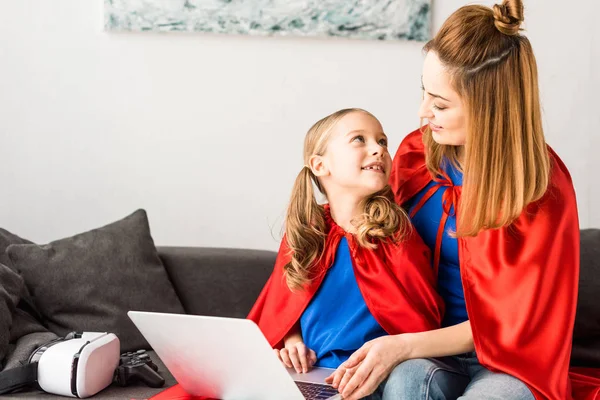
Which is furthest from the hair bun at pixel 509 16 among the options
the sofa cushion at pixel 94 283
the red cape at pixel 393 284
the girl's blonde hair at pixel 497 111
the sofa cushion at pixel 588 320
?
the sofa cushion at pixel 94 283

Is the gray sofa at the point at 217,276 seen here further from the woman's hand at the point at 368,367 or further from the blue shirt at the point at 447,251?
the woman's hand at the point at 368,367

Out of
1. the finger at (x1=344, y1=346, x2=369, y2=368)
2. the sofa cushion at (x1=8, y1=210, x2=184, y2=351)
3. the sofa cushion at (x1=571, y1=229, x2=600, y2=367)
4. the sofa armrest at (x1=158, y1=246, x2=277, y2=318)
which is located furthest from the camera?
the sofa armrest at (x1=158, y1=246, x2=277, y2=318)

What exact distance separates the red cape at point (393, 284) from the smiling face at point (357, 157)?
13 centimetres

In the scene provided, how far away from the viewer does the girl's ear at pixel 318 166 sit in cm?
218

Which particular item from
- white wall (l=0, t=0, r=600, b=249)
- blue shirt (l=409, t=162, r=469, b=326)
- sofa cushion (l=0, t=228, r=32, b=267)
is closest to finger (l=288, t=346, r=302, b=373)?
blue shirt (l=409, t=162, r=469, b=326)

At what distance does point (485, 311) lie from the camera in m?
1.90

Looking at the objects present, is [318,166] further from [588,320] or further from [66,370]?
[588,320]

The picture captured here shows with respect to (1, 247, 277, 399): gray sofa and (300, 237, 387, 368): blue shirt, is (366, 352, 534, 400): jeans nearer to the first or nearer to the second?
(300, 237, 387, 368): blue shirt

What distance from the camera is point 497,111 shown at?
1893mm

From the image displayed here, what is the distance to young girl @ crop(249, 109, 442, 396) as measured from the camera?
6.65 feet

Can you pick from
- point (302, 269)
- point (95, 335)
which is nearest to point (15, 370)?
point (95, 335)

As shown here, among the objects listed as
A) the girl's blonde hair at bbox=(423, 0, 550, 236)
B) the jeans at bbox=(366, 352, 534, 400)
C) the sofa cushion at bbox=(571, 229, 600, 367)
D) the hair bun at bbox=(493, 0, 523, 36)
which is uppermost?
the hair bun at bbox=(493, 0, 523, 36)

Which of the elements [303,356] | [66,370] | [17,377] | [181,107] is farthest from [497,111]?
[181,107]

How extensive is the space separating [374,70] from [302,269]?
1351mm
